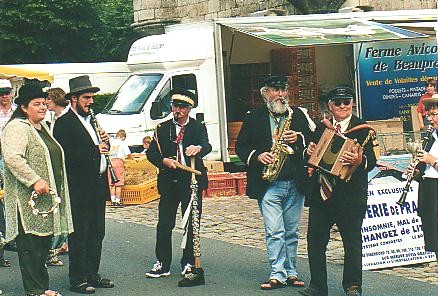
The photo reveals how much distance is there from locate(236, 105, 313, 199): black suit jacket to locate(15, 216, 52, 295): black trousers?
1960 millimetres

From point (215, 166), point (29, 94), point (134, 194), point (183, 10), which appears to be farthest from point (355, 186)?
point (183, 10)

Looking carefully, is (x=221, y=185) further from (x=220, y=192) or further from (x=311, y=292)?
(x=311, y=292)

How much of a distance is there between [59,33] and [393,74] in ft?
67.4

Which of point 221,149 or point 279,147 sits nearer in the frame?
point 279,147

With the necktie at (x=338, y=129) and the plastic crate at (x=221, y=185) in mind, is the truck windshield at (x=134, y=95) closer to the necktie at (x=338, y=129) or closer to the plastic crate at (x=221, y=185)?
the plastic crate at (x=221, y=185)

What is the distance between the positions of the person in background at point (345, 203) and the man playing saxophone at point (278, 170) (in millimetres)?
459

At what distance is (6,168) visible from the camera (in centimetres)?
745

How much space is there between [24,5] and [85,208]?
92.5 ft

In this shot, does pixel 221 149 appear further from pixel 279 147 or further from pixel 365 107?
pixel 279 147

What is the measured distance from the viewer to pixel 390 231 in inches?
364

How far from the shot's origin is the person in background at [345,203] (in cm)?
764

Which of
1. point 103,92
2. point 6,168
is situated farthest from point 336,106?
point 103,92

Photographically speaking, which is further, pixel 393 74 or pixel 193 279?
pixel 393 74

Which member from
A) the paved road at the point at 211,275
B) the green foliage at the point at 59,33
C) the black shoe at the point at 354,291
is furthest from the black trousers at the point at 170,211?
the green foliage at the point at 59,33
